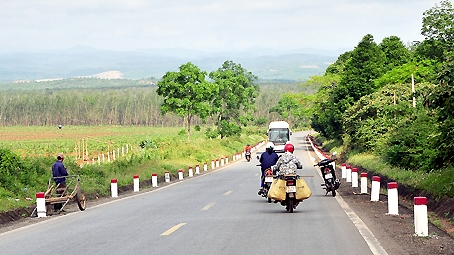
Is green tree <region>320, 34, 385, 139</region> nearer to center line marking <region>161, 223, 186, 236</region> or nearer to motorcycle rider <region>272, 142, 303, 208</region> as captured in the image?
motorcycle rider <region>272, 142, 303, 208</region>

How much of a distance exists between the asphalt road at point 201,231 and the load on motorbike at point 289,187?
0.33 m

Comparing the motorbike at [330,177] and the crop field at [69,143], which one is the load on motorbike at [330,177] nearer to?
the motorbike at [330,177]

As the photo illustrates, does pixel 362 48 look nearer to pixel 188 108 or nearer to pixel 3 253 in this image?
pixel 188 108

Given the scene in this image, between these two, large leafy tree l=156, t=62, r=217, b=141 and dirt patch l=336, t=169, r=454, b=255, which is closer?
dirt patch l=336, t=169, r=454, b=255

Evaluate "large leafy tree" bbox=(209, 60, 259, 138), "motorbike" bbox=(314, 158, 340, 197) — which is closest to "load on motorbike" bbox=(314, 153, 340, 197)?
"motorbike" bbox=(314, 158, 340, 197)

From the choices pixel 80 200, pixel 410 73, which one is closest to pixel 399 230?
pixel 80 200

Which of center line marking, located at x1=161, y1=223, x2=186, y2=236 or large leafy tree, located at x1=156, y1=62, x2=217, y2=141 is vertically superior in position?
large leafy tree, located at x1=156, y1=62, x2=217, y2=141

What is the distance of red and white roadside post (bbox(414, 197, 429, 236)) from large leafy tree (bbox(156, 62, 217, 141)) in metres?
48.7

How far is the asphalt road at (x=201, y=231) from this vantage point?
36.2 ft

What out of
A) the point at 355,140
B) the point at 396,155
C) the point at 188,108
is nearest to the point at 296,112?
the point at 188,108

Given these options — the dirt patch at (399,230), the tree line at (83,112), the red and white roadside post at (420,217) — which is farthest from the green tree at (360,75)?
the tree line at (83,112)

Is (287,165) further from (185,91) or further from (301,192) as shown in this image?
(185,91)

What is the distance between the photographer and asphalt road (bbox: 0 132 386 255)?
36.2 feet

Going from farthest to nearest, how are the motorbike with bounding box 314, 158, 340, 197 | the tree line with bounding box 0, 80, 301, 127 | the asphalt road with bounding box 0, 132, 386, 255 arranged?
the tree line with bounding box 0, 80, 301, 127 → the motorbike with bounding box 314, 158, 340, 197 → the asphalt road with bounding box 0, 132, 386, 255
